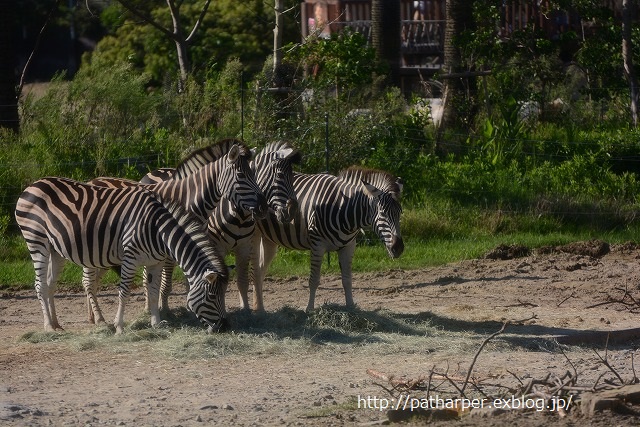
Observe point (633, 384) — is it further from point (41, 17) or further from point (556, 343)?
point (41, 17)

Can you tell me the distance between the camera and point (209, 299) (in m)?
9.73

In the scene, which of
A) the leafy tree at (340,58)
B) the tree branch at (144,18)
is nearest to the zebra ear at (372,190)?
the leafy tree at (340,58)

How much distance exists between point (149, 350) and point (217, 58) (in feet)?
68.0

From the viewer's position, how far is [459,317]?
Answer: 1114 cm

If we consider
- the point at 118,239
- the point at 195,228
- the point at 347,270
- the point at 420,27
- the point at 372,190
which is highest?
the point at 420,27

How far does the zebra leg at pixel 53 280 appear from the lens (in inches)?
416

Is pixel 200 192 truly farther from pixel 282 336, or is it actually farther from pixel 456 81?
pixel 456 81

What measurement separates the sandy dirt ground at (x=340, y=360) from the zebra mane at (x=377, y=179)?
1.32 meters

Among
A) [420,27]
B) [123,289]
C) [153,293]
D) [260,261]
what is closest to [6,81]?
[260,261]

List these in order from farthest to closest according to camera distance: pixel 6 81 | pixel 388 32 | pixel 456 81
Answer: pixel 388 32, pixel 456 81, pixel 6 81

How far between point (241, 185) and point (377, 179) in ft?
5.35

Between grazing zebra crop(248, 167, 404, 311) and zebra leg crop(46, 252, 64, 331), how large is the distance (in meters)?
1.97

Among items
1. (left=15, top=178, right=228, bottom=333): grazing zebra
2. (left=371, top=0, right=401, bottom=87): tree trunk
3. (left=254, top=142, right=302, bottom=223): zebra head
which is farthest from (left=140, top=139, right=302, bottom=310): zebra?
(left=371, top=0, right=401, bottom=87): tree trunk

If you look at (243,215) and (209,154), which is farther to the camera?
(209,154)
